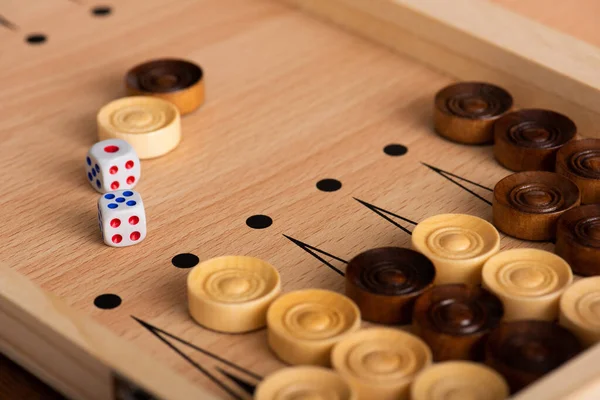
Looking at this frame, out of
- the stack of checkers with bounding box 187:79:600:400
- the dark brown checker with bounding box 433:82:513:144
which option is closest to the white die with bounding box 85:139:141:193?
the stack of checkers with bounding box 187:79:600:400

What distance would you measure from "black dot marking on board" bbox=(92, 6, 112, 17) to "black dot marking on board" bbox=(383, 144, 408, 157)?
2.54 feet

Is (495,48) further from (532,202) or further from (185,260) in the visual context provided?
(185,260)

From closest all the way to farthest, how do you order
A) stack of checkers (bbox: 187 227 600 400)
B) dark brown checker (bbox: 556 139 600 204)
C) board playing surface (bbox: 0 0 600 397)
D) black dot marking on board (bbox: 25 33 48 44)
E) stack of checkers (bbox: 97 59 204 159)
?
stack of checkers (bbox: 187 227 600 400)
board playing surface (bbox: 0 0 600 397)
dark brown checker (bbox: 556 139 600 204)
stack of checkers (bbox: 97 59 204 159)
black dot marking on board (bbox: 25 33 48 44)

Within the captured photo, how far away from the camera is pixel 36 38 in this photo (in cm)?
222

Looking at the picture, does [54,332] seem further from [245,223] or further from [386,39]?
[386,39]

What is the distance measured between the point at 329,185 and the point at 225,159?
0.65 feet

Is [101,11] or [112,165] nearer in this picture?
[112,165]

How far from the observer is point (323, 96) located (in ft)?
6.66

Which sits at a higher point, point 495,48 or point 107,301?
Answer: point 495,48

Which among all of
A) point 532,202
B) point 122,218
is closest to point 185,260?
point 122,218

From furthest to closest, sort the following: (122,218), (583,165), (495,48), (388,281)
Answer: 1. (495,48)
2. (583,165)
3. (122,218)
4. (388,281)

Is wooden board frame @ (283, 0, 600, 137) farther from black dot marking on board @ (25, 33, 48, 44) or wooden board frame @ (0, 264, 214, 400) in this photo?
wooden board frame @ (0, 264, 214, 400)

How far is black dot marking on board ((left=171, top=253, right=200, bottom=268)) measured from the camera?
1.59 m

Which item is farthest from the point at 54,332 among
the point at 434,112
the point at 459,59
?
the point at 459,59
